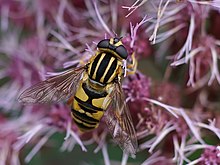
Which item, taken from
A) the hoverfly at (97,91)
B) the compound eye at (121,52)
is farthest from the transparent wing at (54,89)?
the compound eye at (121,52)

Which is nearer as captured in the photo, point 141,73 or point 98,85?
point 98,85

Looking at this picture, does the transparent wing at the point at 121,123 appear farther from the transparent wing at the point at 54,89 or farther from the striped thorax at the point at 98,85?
the transparent wing at the point at 54,89

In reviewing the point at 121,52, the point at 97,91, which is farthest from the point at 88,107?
the point at 121,52

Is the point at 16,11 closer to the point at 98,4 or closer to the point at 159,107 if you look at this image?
the point at 98,4

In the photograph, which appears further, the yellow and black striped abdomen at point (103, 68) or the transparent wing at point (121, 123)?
the yellow and black striped abdomen at point (103, 68)

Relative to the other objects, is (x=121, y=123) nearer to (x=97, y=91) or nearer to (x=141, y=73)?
(x=97, y=91)

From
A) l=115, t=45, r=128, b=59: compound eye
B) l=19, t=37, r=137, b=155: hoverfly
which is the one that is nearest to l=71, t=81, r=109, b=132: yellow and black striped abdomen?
l=19, t=37, r=137, b=155: hoverfly
